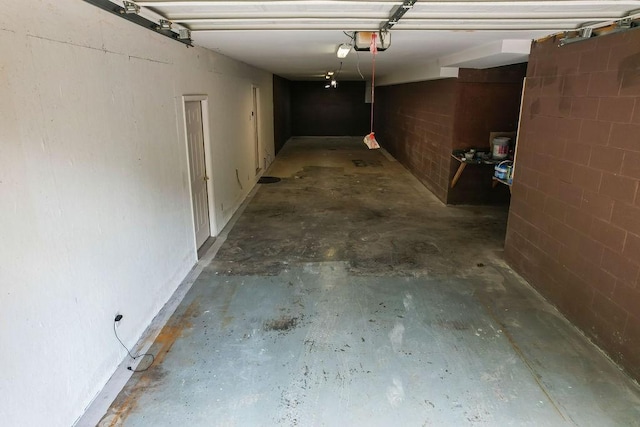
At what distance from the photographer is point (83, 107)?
2441 millimetres

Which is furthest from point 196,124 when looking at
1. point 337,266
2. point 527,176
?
point 527,176

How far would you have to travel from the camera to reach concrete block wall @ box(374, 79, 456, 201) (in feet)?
23.4

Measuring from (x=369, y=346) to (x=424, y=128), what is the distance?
21.2 feet

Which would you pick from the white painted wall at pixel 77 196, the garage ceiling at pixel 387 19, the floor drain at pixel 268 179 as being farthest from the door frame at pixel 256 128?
the white painted wall at pixel 77 196

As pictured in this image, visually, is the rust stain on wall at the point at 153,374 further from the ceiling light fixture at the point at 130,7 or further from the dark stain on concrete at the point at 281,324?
the ceiling light fixture at the point at 130,7

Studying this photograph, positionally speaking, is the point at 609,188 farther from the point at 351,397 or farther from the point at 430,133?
the point at 430,133

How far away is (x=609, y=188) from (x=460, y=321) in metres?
1.52

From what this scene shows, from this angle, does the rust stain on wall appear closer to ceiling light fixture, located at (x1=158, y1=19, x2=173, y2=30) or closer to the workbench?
ceiling light fixture, located at (x1=158, y1=19, x2=173, y2=30)

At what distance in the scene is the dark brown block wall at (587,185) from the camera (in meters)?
2.86

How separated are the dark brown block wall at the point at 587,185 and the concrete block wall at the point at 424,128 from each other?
9.52 feet

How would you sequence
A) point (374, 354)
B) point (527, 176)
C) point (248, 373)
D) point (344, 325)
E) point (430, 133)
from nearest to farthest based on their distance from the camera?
point (248, 373)
point (374, 354)
point (344, 325)
point (527, 176)
point (430, 133)

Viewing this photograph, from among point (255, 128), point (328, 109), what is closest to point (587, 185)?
point (255, 128)

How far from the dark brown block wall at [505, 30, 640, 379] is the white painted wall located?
11.6ft

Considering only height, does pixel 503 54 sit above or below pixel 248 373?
above
